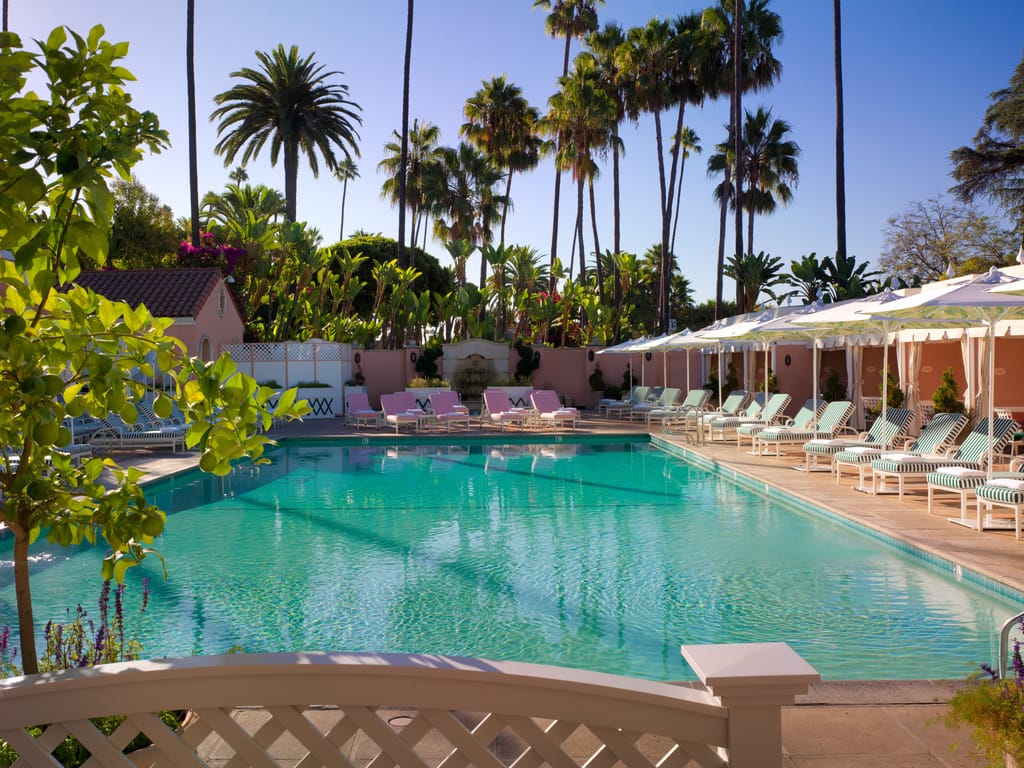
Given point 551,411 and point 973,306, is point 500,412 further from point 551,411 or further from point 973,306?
point 973,306

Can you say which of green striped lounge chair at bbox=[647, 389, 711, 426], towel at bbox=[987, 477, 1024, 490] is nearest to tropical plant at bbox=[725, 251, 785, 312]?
green striped lounge chair at bbox=[647, 389, 711, 426]

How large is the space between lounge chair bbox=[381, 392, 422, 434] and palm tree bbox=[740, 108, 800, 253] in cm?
1978

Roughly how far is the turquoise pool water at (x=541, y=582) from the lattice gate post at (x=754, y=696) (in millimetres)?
3675

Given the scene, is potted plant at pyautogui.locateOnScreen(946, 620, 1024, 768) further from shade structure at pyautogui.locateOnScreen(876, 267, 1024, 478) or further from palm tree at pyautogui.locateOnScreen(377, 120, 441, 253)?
palm tree at pyautogui.locateOnScreen(377, 120, 441, 253)

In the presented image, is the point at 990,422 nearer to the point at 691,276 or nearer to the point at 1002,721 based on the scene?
the point at 1002,721

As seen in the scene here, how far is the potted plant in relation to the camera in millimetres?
2531

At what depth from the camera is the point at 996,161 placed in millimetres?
31234

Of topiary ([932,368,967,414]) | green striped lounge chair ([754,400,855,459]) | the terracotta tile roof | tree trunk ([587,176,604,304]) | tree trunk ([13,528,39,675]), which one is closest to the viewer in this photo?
tree trunk ([13,528,39,675])

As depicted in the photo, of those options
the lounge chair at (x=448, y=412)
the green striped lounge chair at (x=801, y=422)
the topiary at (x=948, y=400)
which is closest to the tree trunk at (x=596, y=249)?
the lounge chair at (x=448, y=412)

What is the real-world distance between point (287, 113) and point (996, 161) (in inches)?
1079

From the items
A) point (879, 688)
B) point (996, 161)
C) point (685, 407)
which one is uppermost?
point (996, 161)

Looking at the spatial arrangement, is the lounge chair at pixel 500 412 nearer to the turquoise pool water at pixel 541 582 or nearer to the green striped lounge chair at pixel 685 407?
the green striped lounge chair at pixel 685 407


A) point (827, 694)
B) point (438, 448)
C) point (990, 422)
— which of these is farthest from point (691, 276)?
point (827, 694)

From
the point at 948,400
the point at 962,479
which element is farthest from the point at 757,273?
the point at 962,479
